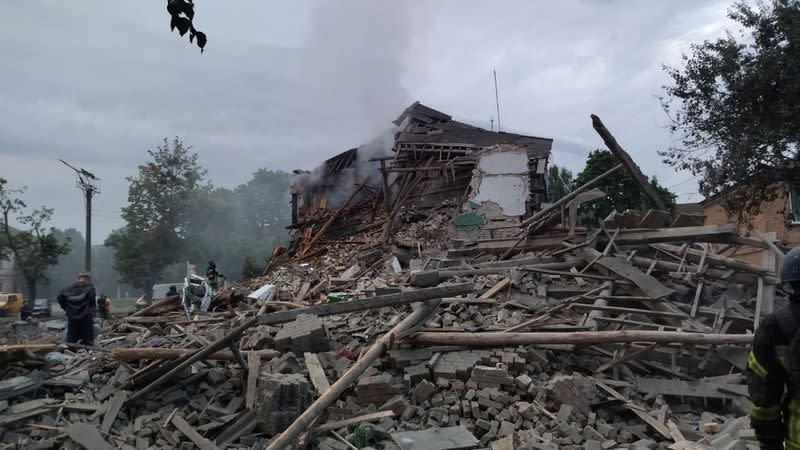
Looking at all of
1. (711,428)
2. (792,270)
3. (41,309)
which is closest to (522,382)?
(711,428)

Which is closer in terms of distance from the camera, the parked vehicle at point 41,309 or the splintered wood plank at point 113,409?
the splintered wood plank at point 113,409

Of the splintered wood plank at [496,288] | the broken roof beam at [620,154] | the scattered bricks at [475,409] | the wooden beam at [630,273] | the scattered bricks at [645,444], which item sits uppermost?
the broken roof beam at [620,154]

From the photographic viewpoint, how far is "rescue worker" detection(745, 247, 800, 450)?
259cm

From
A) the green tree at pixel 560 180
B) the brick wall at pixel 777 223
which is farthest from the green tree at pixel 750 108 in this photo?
the green tree at pixel 560 180

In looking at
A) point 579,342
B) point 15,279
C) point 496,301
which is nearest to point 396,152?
point 496,301

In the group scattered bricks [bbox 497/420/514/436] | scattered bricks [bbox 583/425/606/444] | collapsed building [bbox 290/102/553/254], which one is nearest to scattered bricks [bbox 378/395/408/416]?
scattered bricks [bbox 497/420/514/436]

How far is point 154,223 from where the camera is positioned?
41250 mm

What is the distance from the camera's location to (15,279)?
47812mm

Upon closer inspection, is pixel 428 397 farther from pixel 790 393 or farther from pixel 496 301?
pixel 790 393

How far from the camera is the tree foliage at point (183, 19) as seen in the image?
2.96 metres

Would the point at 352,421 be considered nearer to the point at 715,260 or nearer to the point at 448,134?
the point at 715,260

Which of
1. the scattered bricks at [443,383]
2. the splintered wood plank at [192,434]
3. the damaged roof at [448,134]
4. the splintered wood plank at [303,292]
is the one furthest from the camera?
the damaged roof at [448,134]

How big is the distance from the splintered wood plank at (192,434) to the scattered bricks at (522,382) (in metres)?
3.10

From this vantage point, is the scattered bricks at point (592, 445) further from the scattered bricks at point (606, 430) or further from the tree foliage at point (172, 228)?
the tree foliage at point (172, 228)
